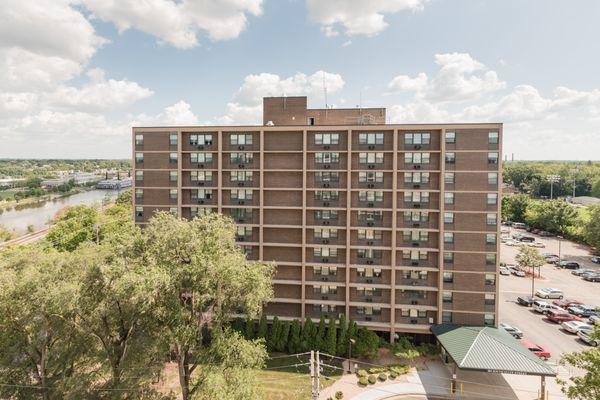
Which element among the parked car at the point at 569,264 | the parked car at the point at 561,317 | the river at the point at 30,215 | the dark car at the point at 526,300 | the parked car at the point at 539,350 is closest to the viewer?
the parked car at the point at 539,350

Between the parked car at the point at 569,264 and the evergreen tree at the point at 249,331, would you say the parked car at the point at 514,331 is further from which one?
the parked car at the point at 569,264

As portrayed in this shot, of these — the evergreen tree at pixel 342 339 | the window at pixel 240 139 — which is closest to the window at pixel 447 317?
the evergreen tree at pixel 342 339

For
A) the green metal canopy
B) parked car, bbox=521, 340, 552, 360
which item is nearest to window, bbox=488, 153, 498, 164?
the green metal canopy

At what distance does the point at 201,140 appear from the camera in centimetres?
3828

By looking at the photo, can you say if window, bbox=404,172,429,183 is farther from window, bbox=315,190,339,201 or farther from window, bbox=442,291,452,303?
window, bbox=442,291,452,303

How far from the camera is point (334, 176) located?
36.8 meters

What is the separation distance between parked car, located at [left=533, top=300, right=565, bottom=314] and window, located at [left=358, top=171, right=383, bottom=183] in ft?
95.5

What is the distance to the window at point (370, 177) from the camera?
118ft

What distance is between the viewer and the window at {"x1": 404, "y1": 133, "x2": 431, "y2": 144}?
3519 centimetres

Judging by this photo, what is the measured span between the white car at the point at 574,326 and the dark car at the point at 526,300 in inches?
239

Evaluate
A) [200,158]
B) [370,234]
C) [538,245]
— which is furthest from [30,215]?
[538,245]

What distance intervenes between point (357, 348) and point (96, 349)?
74.3ft

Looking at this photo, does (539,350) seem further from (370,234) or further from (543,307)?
(370,234)

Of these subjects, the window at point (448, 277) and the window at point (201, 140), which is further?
the window at point (201, 140)
